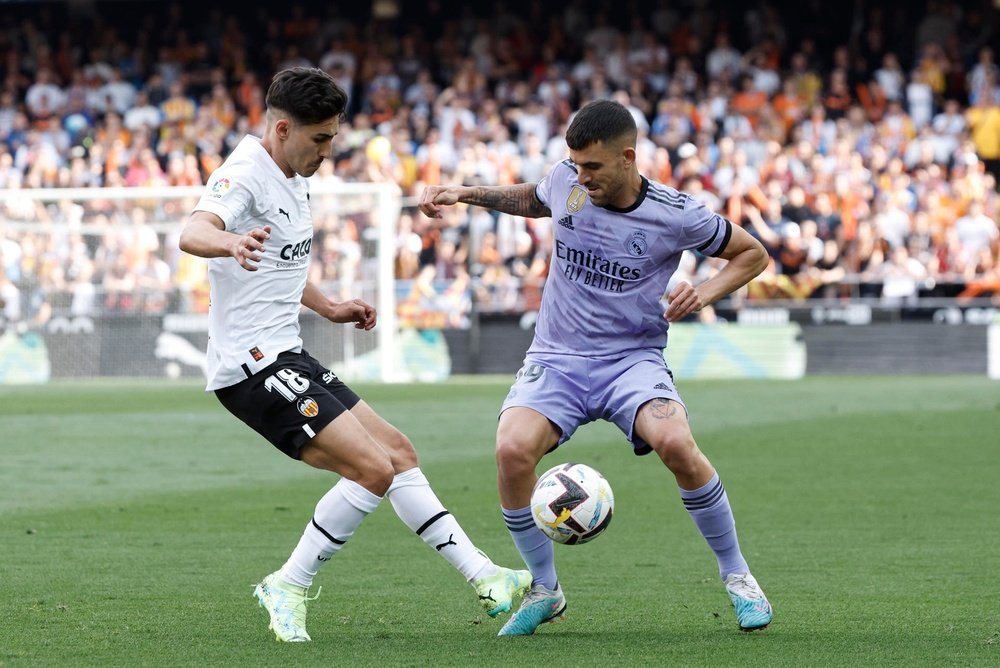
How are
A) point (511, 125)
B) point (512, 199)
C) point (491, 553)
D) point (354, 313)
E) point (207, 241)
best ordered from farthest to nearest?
1. point (511, 125)
2. point (491, 553)
3. point (512, 199)
4. point (354, 313)
5. point (207, 241)

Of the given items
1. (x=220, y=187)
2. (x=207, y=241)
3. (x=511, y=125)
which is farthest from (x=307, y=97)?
(x=511, y=125)

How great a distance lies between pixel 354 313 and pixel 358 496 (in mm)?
807

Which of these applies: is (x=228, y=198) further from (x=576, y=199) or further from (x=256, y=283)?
(x=576, y=199)

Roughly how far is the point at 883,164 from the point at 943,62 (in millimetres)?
3652

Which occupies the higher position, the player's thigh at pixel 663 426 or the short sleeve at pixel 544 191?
the short sleeve at pixel 544 191

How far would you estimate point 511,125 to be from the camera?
27.2 metres

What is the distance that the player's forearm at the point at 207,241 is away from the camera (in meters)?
5.03

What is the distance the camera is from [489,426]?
48.8 feet

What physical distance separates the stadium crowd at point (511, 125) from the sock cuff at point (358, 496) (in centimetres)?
1695

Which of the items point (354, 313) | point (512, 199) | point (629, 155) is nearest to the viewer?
point (629, 155)

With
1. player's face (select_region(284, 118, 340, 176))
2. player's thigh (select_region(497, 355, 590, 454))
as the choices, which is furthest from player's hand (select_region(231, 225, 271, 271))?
player's thigh (select_region(497, 355, 590, 454))

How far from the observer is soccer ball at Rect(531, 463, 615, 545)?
221 inches

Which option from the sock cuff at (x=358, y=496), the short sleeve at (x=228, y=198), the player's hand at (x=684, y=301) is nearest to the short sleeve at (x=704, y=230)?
the player's hand at (x=684, y=301)

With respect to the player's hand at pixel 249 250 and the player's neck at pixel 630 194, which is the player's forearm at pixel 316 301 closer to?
the player's hand at pixel 249 250
